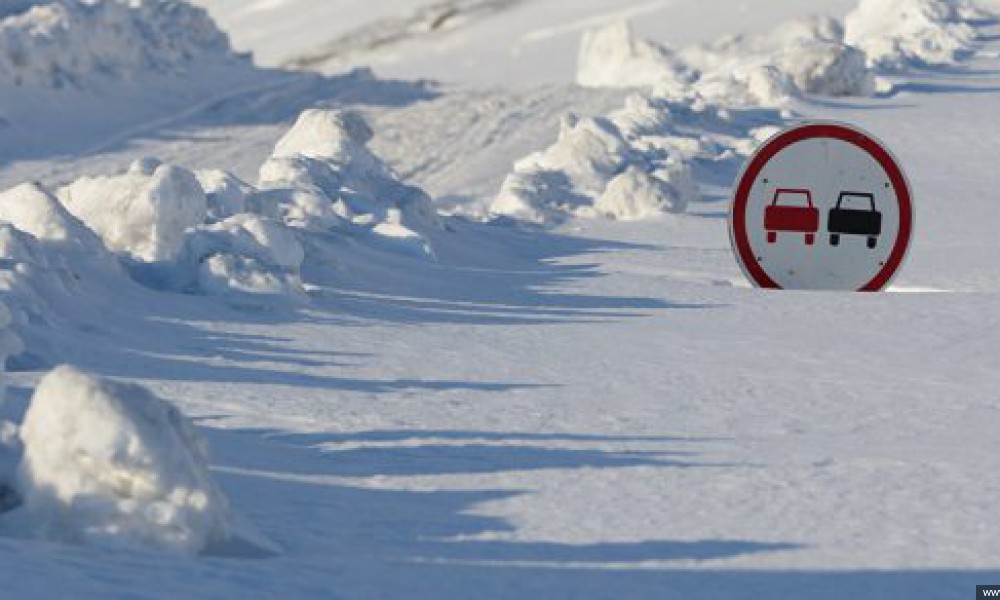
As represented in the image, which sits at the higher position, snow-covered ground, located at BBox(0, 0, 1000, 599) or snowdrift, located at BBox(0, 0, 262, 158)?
snowdrift, located at BBox(0, 0, 262, 158)

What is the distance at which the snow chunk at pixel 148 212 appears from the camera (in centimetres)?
889

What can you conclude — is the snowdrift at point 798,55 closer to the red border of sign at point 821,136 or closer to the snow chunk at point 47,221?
the snow chunk at point 47,221

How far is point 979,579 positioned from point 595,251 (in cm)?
798

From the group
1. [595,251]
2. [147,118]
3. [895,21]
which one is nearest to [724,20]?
[895,21]

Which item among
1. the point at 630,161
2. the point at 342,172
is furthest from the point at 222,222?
the point at 630,161

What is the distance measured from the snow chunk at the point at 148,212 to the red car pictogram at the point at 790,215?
2.84 m

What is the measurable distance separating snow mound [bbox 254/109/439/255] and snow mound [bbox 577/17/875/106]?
689cm

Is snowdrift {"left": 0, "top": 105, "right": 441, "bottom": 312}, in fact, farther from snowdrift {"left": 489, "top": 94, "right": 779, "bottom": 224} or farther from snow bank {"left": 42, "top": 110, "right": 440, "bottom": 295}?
snowdrift {"left": 489, "top": 94, "right": 779, "bottom": 224}

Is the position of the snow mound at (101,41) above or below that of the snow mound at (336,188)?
above

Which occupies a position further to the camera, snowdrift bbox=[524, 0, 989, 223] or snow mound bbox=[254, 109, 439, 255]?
snowdrift bbox=[524, 0, 989, 223]

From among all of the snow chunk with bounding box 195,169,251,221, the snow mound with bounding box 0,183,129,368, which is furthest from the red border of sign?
the snow chunk with bounding box 195,169,251,221

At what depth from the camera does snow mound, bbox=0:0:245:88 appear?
2842 cm

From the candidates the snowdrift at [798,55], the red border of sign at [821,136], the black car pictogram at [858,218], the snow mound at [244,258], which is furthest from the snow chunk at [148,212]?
the snowdrift at [798,55]

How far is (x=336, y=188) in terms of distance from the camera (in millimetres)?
13086
